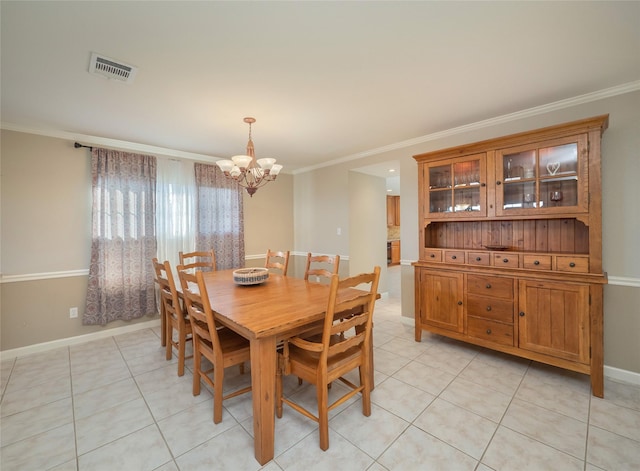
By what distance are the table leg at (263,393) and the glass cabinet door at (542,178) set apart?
8.22 ft

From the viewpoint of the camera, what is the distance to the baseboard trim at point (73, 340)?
2920 mm

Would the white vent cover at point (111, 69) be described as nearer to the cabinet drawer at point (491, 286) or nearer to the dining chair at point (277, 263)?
the dining chair at point (277, 263)

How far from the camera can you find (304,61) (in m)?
1.88

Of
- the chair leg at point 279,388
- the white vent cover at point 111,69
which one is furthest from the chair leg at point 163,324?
the white vent cover at point 111,69

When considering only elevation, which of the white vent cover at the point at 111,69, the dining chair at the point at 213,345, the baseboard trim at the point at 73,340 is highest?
the white vent cover at the point at 111,69

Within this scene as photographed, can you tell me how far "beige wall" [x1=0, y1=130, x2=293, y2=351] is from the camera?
2918mm

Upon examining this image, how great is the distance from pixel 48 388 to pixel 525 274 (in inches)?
167

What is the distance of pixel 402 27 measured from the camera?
158 cm

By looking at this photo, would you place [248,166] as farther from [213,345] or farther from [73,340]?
[73,340]

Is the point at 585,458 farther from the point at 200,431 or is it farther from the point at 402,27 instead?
the point at 402,27

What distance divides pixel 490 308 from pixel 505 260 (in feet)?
1.59

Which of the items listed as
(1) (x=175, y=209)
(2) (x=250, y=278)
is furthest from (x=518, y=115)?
(1) (x=175, y=209)

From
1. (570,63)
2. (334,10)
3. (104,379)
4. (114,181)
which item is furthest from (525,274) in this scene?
(114,181)

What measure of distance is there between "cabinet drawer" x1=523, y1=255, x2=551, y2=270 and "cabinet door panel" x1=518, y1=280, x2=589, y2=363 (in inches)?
5.9
